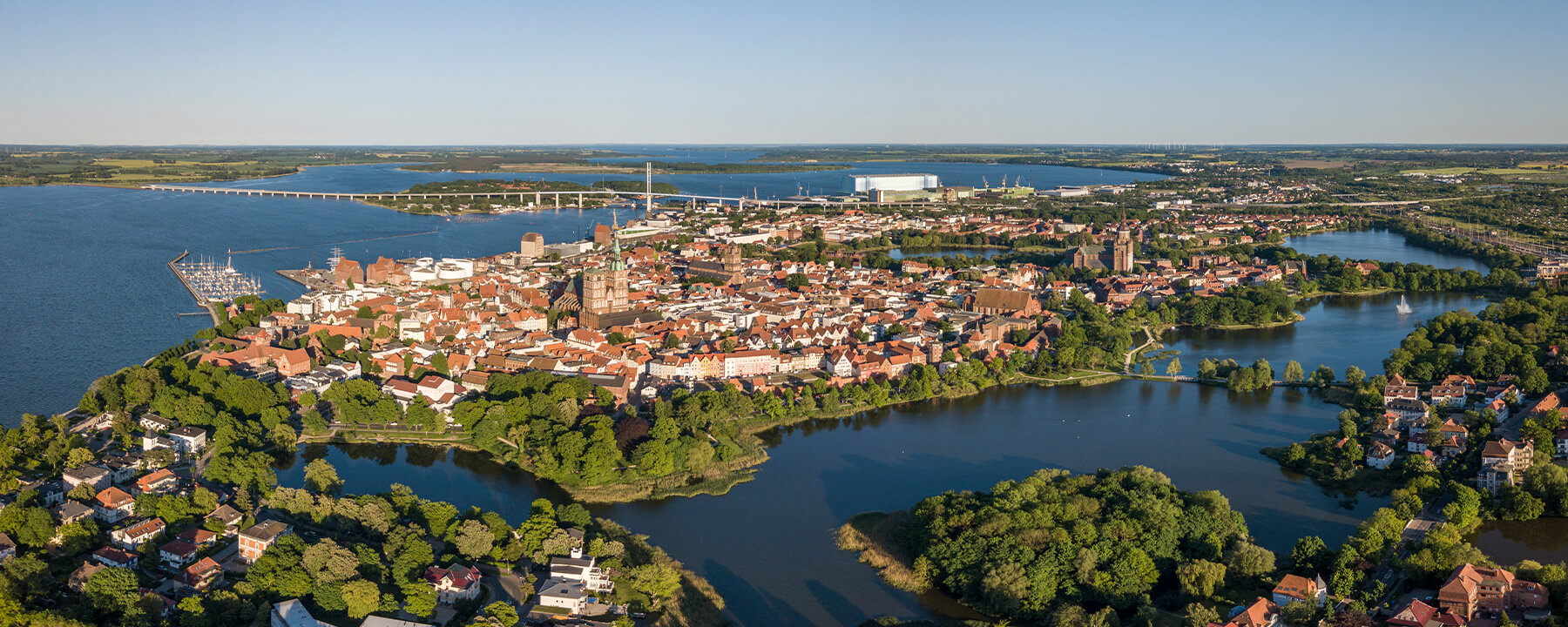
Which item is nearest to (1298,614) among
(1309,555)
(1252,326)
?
(1309,555)

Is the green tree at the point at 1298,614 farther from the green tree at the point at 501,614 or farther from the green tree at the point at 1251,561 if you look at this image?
the green tree at the point at 501,614

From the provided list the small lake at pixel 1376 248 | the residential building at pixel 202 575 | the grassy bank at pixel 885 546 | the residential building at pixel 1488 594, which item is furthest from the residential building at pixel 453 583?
the small lake at pixel 1376 248

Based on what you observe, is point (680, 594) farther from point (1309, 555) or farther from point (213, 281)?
point (213, 281)

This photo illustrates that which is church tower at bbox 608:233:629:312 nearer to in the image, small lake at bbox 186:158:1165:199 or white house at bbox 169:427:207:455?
white house at bbox 169:427:207:455

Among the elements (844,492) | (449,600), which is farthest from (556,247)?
(449,600)

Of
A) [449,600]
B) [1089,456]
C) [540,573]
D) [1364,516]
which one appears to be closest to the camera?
[449,600]

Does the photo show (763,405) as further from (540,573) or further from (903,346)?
(540,573)
